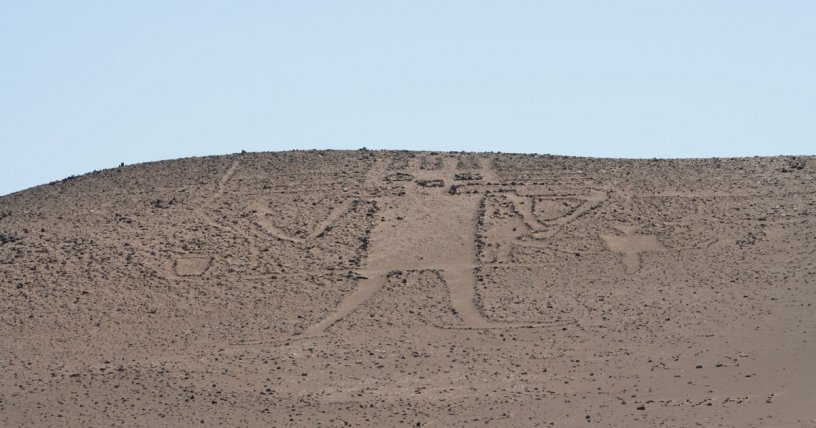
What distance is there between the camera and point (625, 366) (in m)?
21.3

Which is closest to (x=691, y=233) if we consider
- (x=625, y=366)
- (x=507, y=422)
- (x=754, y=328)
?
(x=754, y=328)

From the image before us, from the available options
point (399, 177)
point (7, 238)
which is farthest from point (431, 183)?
point (7, 238)

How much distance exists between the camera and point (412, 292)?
25.2 meters

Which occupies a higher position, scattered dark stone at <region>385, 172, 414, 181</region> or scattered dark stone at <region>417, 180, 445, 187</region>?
scattered dark stone at <region>385, 172, 414, 181</region>

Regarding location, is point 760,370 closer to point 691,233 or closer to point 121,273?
point 691,233

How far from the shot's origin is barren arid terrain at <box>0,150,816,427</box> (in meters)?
Answer: 20.5

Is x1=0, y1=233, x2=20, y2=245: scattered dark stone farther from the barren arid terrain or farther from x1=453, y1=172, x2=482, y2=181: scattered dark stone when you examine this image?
x1=453, y1=172, x2=482, y2=181: scattered dark stone

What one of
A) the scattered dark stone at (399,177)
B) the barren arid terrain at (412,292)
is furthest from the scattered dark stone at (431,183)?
the scattered dark stone at (399,177)

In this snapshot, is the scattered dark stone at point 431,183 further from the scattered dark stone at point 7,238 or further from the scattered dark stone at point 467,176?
the scattered dark stone at point 7,238

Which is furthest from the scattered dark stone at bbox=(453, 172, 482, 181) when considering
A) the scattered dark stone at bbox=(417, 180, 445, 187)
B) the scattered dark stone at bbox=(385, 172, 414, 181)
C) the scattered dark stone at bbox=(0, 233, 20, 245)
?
the scattered dark stone at bbox=(0, 233, 20, 245)

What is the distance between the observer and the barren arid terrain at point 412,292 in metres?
20.5

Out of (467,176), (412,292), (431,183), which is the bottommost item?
(412,292)

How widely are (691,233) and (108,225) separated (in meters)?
11.5

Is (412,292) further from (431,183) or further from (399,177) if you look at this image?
(399,177)
